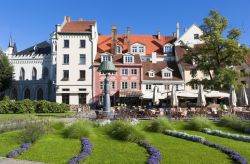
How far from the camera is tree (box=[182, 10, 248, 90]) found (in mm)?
35969

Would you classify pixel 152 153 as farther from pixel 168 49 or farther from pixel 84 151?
pixel 168 49

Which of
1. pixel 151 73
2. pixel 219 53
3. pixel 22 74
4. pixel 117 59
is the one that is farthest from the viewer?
pixel 22 74

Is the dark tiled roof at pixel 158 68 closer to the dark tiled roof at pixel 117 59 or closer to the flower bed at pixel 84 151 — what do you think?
the dark tiled roof at pixel 117 59

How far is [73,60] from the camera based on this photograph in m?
57.8

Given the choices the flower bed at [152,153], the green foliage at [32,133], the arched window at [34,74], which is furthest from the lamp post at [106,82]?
the arched window at [34,74]

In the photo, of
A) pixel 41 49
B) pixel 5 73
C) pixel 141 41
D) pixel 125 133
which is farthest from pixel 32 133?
pixel 41 49

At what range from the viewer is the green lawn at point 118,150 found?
11.9 meters

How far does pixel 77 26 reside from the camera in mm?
59844

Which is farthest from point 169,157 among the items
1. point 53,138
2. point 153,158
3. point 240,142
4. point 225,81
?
point 225,81

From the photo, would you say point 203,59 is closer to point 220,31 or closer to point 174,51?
point 220,31

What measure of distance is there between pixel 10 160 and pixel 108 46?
5221 centimetres

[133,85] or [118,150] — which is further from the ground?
[133,85]

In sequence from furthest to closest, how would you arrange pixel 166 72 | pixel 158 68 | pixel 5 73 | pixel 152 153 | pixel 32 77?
pixel 32 77 < pixel 5 73 < pixel 158 68 < pixel 166 72 < pixel 152 153

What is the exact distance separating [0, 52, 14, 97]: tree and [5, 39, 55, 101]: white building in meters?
1.96
